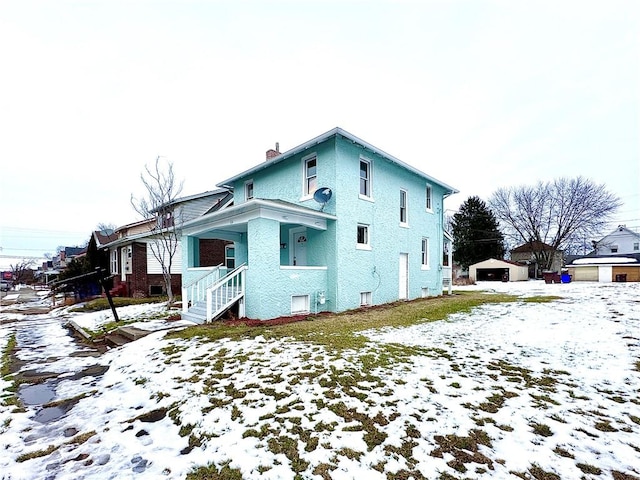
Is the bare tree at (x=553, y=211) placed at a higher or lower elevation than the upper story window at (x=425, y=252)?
higher

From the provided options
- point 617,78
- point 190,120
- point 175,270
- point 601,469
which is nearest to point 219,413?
point 601,469

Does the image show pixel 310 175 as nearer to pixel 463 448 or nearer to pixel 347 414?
pixel 347 414

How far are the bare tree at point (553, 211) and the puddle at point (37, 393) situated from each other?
137 ft

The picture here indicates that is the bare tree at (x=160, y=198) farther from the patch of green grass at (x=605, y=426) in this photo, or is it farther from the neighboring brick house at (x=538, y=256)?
the neighboring brick house at (x=538, y=256)

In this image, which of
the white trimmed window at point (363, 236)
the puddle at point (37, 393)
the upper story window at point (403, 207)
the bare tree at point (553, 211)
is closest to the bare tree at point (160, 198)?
the white trimmed window at point (363, 236)

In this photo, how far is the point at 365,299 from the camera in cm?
1202

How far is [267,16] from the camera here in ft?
38.4

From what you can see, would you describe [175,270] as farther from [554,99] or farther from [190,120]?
[554,99]

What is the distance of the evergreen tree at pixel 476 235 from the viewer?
37.3 m

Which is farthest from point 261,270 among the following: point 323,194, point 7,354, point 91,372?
point 7,354

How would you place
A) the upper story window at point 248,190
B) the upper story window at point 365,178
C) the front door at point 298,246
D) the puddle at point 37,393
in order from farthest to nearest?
the upper story window at point 248,190 → the front door at point 298,246 → the upper story window at point 365,178 → the puddle at point 37,393

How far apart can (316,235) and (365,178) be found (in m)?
3.16

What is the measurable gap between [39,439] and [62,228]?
111 metres

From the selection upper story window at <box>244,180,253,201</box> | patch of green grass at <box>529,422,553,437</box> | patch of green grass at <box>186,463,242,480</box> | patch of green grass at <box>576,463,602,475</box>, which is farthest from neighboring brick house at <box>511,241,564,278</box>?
patch of green grass at <box>186,463,242,480</box>
